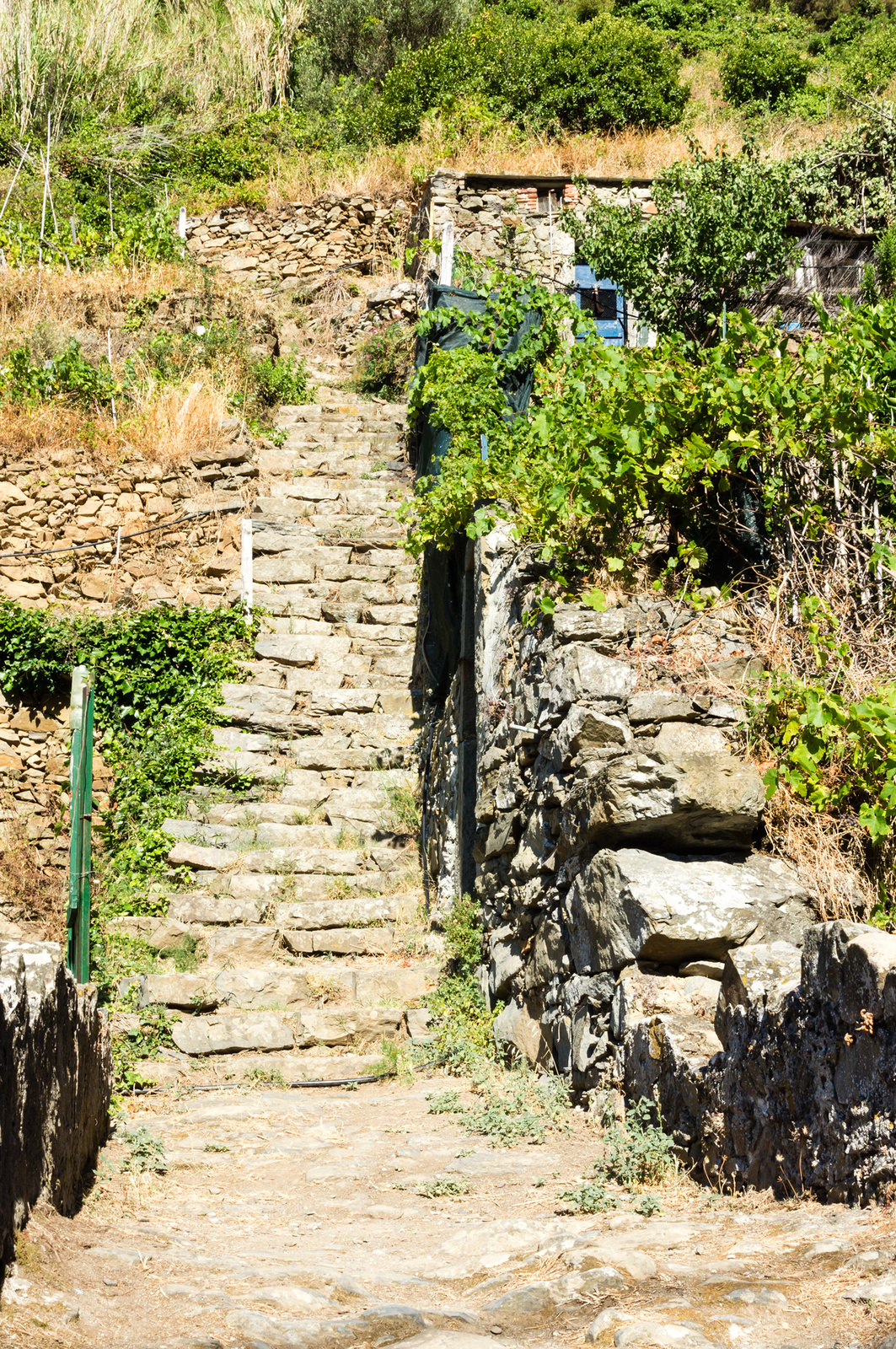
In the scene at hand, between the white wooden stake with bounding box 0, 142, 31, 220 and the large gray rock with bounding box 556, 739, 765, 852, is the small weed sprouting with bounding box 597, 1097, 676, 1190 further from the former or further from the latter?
the white wooden stake with bounding box 0, 142, 31, 220

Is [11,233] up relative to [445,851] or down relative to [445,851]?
up

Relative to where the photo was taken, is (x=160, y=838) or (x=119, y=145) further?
(x=119, y=145)

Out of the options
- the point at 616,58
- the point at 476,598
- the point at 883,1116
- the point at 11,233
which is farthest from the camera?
the point at 616,58

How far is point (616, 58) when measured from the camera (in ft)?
54.7

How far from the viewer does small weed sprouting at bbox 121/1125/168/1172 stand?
3.51 m

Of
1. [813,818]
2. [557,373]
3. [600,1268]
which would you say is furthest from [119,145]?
[600,1268]

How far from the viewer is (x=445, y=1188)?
3.35 metres

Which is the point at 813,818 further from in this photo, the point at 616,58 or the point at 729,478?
the point at 616,58

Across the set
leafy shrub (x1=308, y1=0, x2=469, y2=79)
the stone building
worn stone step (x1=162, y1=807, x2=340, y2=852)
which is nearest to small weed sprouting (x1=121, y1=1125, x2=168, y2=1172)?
worn stone step (x1=162, y1=807, x2=340, y2=852)

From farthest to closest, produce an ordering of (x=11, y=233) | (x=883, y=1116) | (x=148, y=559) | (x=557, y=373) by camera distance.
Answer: (x=11, y=233)
(x=148, y=559)
(x=557, y=373)
(x=883, y=1116)

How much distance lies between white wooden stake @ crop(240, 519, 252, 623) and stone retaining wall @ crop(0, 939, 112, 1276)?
5494 mm

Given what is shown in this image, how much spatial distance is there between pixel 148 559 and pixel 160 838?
11.5 feet

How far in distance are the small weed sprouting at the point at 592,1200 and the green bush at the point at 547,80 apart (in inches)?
640

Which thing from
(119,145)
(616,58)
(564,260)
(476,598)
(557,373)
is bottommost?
(476,598)
